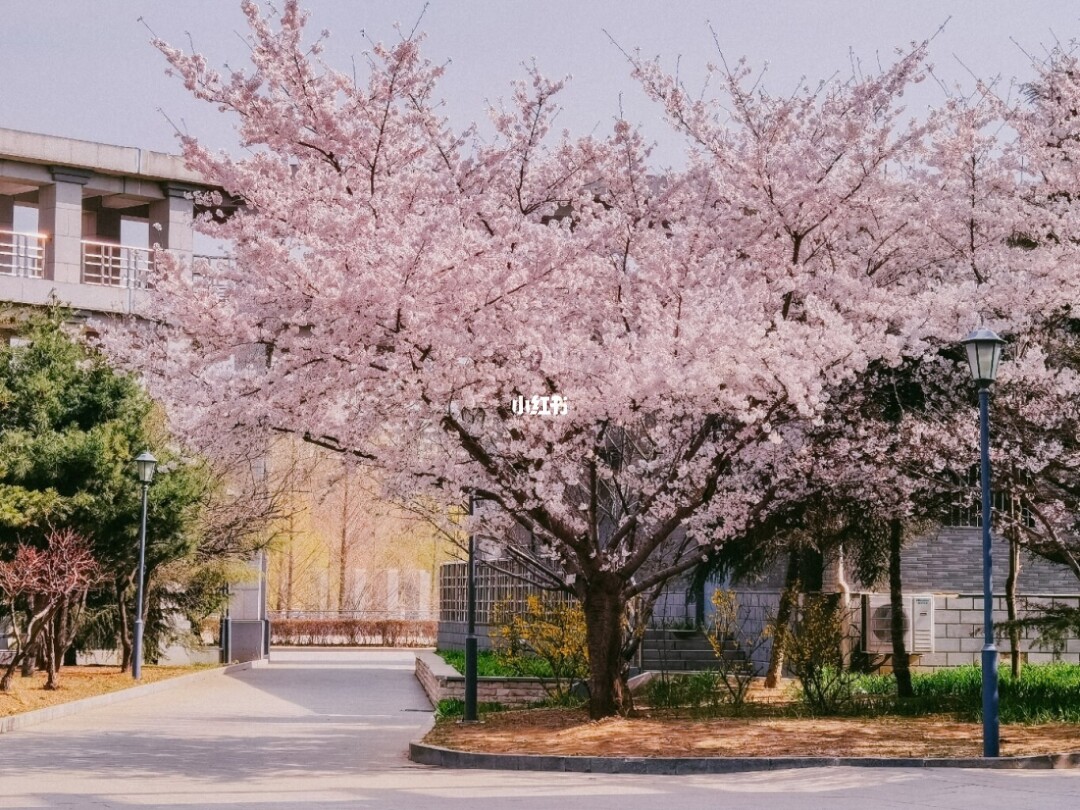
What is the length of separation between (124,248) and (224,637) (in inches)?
425

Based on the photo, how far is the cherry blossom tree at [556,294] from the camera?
49.2 feet

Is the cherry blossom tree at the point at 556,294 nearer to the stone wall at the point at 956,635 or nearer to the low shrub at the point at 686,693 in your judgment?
the low shrub at the point at 686,693

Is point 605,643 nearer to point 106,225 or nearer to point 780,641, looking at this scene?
point 780,641

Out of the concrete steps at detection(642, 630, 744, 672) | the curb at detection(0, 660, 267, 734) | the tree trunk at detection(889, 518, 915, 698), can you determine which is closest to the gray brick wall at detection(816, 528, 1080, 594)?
the concrete steps at detection(642, 630, 744, 672)

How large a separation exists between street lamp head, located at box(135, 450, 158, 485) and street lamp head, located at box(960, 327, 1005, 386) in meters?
16.3

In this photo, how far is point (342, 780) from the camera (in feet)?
44.1

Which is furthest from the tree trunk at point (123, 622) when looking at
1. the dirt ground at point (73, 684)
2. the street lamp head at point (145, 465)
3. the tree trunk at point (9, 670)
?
the tree trunk at point (9, 670)

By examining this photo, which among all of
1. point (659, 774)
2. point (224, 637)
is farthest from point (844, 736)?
point (224, 637)

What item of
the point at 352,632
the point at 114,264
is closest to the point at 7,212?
the point at 114,264

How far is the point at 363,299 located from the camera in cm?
1441

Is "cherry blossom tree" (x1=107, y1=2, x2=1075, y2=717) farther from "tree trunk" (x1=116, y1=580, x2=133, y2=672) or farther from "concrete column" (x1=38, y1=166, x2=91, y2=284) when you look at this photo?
"concrete column" (x1=38, y1=166, x2=91, y2=284)

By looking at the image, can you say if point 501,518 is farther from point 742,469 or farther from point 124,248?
point 124,248

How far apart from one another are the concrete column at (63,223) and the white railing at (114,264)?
0.36 m

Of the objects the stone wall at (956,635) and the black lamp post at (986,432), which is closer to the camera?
the black lamp post at (986,432)
